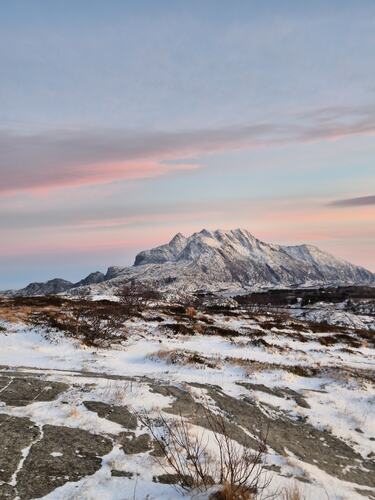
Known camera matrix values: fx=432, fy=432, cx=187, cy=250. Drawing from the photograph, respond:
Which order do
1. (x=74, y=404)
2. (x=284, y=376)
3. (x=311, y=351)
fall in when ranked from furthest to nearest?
(x=311, y=351) < (x=284, y=376) < (x=74, y=404)

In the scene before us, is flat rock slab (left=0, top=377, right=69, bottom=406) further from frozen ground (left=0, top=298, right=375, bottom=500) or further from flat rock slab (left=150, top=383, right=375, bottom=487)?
flat rock slab (left=150, top=383, right=375, bottom=487)

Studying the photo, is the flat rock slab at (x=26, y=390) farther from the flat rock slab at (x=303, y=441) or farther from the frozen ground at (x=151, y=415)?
the flat rock slab at (x=303, y=441)

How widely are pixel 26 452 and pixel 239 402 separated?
6.79m

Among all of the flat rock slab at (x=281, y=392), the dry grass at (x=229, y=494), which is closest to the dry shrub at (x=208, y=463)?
the dry grass at (x=229, y=494)

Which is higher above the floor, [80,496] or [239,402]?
[80,496]

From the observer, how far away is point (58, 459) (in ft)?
23.8

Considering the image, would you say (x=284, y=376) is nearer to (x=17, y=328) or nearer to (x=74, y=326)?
(x=74, y=326)

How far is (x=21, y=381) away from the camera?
1180 centimetres

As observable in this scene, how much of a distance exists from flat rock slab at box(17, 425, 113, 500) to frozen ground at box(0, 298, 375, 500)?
17 millimetres

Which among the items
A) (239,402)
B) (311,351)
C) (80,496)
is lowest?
(311,351)

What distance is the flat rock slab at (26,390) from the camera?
10164mm

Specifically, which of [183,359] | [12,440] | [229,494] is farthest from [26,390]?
[183,359]

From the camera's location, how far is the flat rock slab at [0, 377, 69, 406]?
10164 millimetres

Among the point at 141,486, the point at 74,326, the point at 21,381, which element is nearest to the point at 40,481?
the point at 141,486
